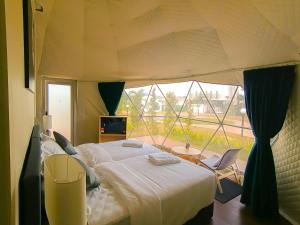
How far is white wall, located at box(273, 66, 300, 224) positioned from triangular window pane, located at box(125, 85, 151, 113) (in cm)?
419

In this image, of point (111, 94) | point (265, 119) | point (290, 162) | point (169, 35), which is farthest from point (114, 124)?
point (290, 162)

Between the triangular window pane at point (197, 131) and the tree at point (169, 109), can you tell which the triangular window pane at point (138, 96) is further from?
the triangular window pane at point (197, 131)

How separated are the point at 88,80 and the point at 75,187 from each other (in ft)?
16.5

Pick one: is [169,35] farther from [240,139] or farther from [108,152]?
[240,139]

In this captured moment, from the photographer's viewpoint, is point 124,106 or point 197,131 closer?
point 197,131

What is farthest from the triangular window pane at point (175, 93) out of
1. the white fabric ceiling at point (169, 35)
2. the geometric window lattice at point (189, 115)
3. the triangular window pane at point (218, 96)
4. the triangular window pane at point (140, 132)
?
the triangular window pane at point (140, 132)

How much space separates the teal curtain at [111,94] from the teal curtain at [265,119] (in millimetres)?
3839

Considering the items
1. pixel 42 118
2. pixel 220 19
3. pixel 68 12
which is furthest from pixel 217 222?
pixel 42 118

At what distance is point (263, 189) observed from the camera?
2.60m

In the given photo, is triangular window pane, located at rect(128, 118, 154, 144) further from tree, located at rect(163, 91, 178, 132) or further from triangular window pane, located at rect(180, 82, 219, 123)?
triangular window pane, located at rect(180, 82, 219, 123)

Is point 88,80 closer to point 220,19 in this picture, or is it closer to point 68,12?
point 68,12

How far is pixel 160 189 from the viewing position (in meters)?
2.03

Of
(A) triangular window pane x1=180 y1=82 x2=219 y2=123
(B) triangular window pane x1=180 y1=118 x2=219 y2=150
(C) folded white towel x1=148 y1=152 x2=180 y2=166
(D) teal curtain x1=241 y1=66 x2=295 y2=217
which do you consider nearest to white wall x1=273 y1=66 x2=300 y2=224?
(D) teal curtain x1=241 y1=66 x2=295 y2=217

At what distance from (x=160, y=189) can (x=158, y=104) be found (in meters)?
4.27
